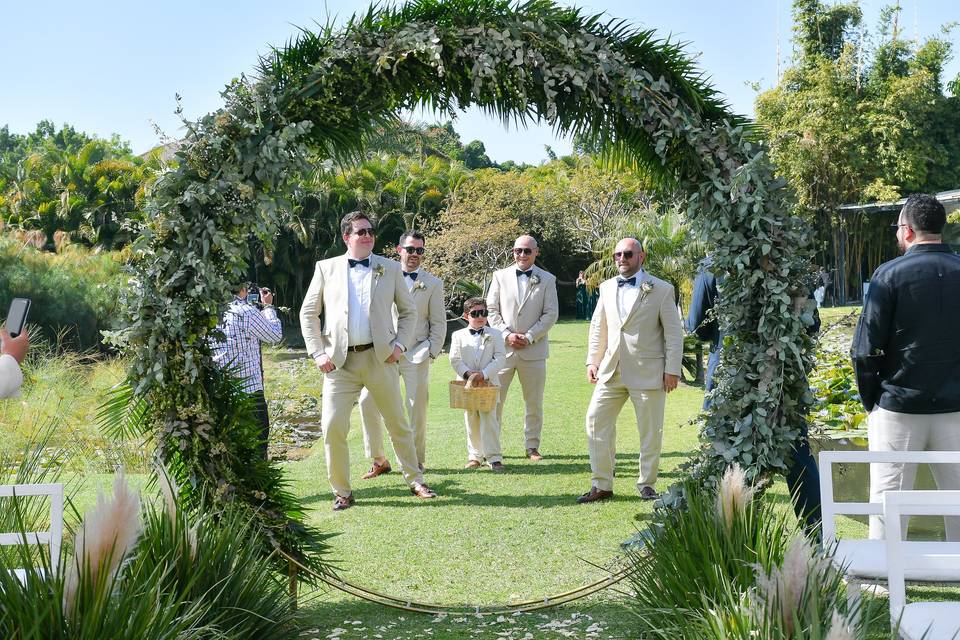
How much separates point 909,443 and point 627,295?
9.68 ft

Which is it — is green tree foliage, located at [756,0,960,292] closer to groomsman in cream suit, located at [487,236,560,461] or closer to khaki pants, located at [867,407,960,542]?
groomsman in cream suit, located at [487,236,560,461]

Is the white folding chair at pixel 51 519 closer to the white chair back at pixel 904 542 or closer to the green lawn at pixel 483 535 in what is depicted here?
the green lawn at pixel 483 535

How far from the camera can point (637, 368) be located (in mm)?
7391

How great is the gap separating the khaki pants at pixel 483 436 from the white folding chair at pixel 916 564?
568cm

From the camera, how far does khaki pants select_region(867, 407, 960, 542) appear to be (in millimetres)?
4781

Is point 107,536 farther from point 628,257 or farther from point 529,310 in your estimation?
point 529,310

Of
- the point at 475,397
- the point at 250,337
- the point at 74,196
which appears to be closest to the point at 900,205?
the point at 475,397

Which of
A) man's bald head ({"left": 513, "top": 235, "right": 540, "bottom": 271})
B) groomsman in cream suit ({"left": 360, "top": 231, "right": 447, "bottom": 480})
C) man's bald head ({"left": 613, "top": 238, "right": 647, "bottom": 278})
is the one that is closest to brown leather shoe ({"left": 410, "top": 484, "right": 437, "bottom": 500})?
groomsman in cream suit ({"left": 360, "top": 231, "right": 447, "bottom": 480})

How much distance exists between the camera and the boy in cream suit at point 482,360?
884cm

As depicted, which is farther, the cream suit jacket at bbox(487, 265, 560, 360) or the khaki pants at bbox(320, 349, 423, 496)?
the cream suit jacket at bbox(487, 265, 560, 360)

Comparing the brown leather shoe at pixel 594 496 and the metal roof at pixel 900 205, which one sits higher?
the metal roof at pixel 900 205

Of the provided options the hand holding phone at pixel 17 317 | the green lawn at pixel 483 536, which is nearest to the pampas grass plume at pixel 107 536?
the hand holding phone at pixel 17 317

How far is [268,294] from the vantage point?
9289mm

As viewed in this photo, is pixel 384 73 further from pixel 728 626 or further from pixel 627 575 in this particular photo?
pixel 728 626
